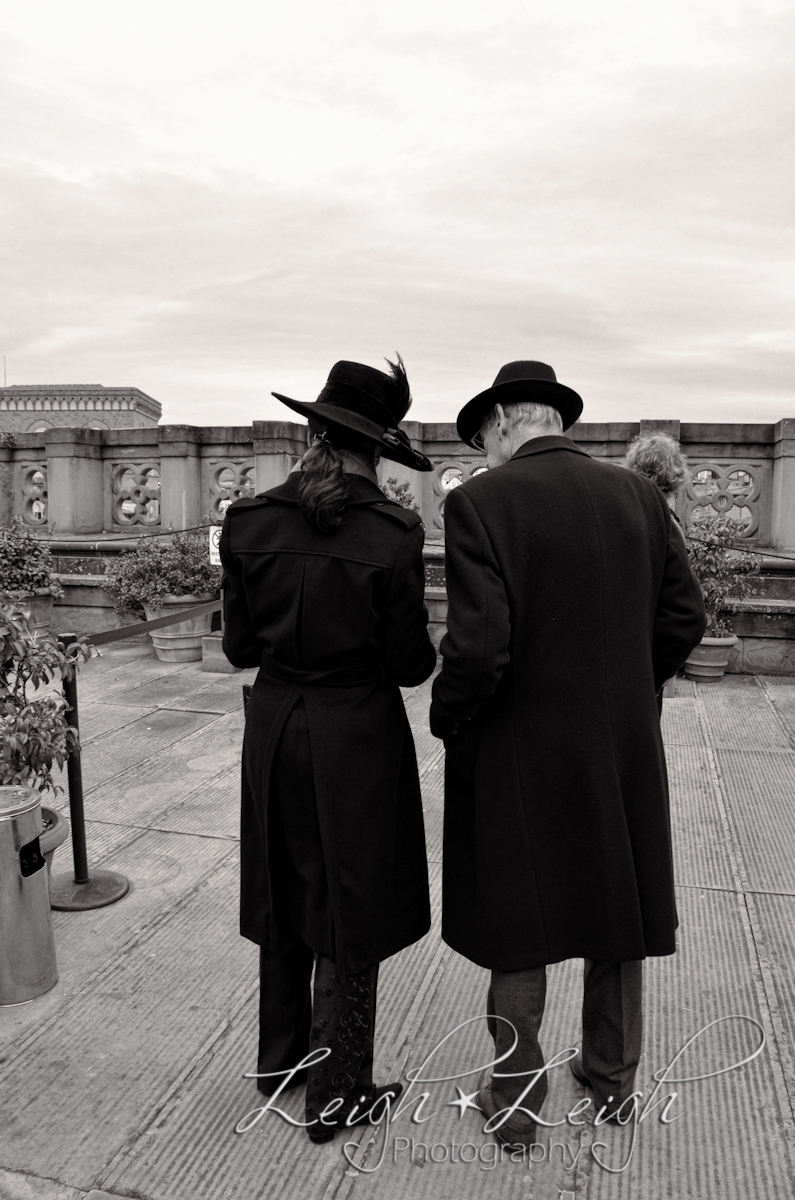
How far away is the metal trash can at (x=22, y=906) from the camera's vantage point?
313 centimetres

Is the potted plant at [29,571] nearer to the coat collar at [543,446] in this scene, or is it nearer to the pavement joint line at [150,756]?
the pavement joint line at [150,756]

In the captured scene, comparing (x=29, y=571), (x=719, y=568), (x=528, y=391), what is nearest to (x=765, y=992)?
(x=528, y=391)

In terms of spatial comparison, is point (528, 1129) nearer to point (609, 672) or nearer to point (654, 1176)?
point (654, 1176)

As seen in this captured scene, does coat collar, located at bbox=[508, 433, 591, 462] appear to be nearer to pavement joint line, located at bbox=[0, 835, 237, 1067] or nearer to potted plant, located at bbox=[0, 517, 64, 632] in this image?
pavement joint line, located at bbox=[0, 835, 237, 1067]

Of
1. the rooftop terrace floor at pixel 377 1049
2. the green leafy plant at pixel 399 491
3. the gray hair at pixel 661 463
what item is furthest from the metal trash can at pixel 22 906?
the green leafy plant at pixel 399 491

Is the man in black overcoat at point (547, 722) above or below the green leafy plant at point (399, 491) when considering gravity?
below

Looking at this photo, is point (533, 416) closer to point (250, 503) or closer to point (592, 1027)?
point (250, 503)

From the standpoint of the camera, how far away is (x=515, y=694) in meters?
2.33

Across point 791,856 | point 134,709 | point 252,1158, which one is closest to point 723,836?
point 791,856

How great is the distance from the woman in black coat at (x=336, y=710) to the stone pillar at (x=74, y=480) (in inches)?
343

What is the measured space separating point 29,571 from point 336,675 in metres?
7.53

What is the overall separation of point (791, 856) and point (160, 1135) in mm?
3165

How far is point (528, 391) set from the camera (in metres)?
2.40

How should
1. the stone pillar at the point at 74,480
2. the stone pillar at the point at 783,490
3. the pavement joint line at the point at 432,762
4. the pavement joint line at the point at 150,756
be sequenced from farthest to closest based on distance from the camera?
the stone pillar at the point at 74,480, the stone pillar at the point at 783,490, the pavement joint line at the point at 432,762, the pavement joint line at the point at 150,756
